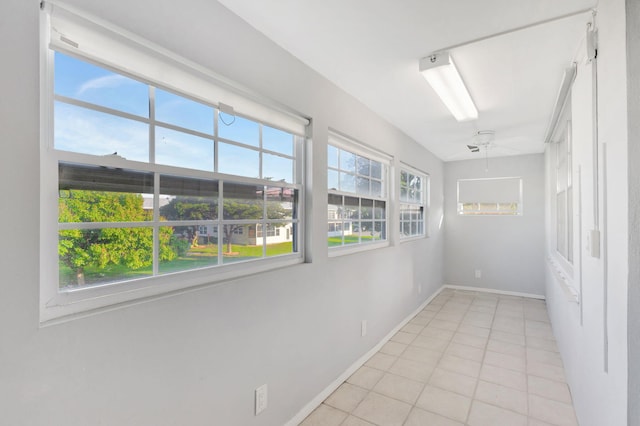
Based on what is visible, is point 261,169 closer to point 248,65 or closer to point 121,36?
point 248,65

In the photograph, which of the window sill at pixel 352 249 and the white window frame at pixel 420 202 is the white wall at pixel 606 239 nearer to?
the window sill at pixel 352 249

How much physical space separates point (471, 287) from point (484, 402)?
373cm

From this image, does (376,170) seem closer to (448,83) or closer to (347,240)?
(347,240)

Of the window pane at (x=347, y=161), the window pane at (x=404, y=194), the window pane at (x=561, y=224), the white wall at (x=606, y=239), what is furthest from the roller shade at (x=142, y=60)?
the window pane at (x=561, y=224)

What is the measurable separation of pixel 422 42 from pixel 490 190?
445 cm

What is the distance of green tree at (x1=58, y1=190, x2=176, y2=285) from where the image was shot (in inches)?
42.9

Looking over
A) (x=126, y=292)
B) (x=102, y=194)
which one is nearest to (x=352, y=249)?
(x=126, y=292)

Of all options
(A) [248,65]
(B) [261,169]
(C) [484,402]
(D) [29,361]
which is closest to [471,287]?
(C) [484,402]

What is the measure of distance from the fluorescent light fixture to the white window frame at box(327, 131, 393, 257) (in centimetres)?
80

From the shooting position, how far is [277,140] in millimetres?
2029

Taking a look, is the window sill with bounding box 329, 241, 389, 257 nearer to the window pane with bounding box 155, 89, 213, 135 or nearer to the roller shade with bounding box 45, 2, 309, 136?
the roller shade with bounding box 45, 2, 309, 136

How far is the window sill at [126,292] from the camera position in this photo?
103 cm

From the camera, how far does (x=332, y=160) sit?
2629 mm

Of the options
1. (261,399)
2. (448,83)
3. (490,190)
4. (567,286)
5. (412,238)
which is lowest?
(261,399)
